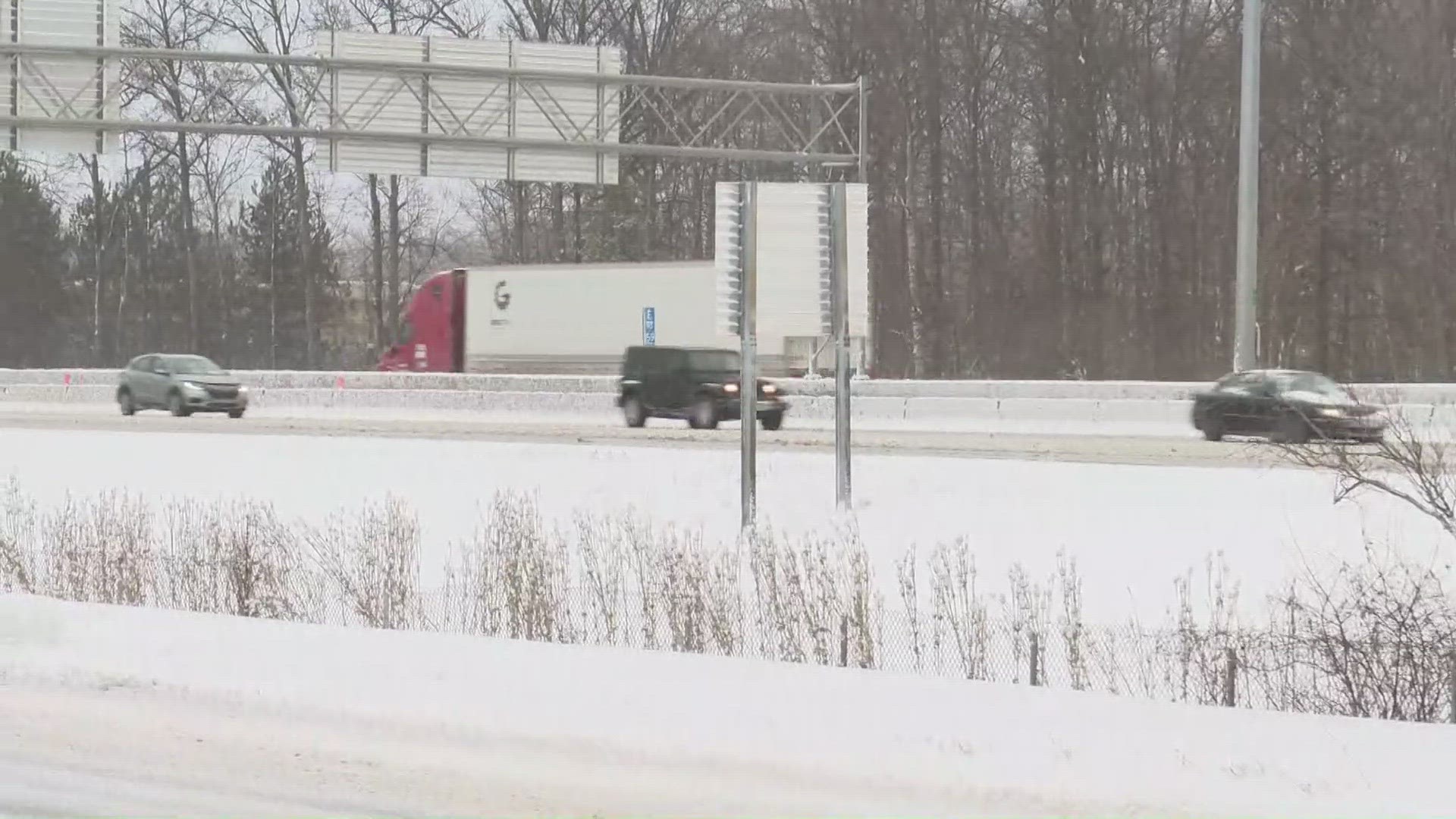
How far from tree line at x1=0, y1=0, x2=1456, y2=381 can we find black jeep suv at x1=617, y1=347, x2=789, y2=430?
1469 cm

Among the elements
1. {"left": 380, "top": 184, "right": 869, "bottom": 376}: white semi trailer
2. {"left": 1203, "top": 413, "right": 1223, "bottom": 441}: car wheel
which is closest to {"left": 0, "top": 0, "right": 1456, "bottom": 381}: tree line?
{"left": 380, "top": 184, "right": 869, "bottom": 376}: white semi trailer

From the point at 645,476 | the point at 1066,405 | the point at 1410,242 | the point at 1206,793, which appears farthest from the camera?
the point at 1410,242

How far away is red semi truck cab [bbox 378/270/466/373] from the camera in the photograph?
4775 centimetres

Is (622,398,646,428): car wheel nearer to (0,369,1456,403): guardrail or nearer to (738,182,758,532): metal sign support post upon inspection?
(0,369,1456,403): guardrail

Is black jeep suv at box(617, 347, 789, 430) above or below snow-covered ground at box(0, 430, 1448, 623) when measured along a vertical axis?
above

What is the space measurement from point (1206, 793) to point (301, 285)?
69.0m

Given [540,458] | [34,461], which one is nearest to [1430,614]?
[540,458]

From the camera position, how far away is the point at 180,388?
39000 mm

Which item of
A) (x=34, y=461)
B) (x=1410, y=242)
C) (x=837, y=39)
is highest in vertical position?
(x=837, y=39)

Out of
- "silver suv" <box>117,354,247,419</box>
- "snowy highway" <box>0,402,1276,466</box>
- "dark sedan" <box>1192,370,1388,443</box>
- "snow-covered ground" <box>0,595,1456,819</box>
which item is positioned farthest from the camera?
"silver suv" <box>117,354,247,419</box>

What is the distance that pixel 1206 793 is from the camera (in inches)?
277

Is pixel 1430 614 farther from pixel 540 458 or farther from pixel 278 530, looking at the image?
pixel 540 458

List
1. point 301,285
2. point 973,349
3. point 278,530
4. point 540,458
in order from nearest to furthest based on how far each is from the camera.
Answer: point 278,530 → point 540,458 → point 973,349 → point 301,285

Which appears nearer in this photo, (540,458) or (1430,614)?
(1430,614)
